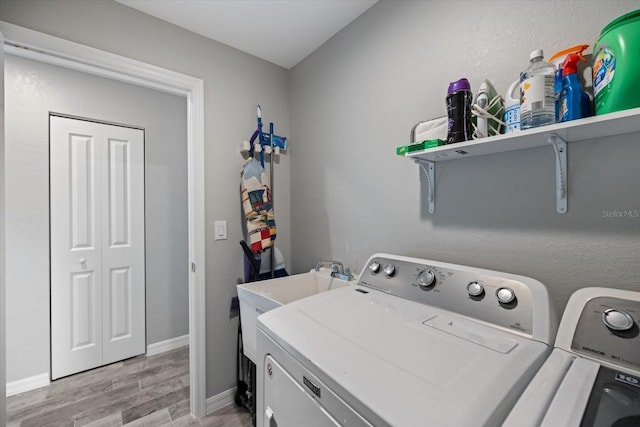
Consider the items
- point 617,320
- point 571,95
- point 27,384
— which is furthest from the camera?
point 27,384

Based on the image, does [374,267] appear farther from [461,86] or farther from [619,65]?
[619,65]

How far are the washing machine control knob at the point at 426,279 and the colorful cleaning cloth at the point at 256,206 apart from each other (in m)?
1.12

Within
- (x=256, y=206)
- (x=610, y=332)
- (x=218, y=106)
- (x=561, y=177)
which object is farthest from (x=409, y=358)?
(x=218, y=106)

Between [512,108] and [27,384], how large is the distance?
11.3ft

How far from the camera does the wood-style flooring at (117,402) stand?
5.66 feet

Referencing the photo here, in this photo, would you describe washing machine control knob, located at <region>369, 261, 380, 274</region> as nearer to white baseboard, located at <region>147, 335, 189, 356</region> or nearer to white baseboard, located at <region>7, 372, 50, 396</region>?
white baseboard, located at <region>147, 335, 189, 356</region>

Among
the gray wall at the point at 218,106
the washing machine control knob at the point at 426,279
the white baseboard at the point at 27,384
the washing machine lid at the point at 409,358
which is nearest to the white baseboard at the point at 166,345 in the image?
the white baseboard at the point at 27,384

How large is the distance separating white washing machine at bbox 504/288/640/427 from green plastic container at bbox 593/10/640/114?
51 cm

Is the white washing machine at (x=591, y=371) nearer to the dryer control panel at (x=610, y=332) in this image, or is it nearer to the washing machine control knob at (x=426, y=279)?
the dryer control panel at (x=610, y=332)

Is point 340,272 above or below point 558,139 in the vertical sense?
below

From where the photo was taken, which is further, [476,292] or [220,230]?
[220,230]

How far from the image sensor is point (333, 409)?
0.63 meters

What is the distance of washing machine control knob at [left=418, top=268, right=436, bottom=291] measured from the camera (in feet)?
3.35

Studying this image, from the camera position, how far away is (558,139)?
87 centimetres
